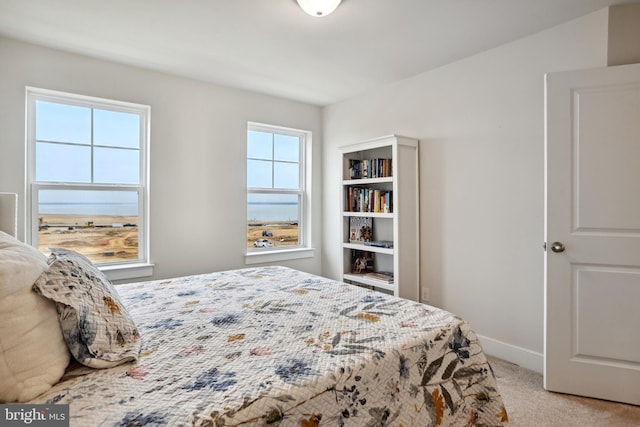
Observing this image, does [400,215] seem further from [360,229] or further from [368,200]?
[360,229]

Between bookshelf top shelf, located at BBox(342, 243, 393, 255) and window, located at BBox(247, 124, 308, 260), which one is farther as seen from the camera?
window, located at BBox(247, 124, 308, 260)

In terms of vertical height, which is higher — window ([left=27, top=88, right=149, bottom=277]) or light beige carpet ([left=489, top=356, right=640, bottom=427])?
window ([left=27, top=88, right=149, bottom=277])

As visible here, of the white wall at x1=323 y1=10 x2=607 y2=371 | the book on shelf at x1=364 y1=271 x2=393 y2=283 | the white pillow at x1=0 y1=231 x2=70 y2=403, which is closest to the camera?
the white pillow at x1=0 y1=231 x2=70 y2=403

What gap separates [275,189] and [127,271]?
5.58 feet

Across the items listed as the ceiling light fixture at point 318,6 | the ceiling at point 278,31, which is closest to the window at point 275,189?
the ceiling at point 278,31

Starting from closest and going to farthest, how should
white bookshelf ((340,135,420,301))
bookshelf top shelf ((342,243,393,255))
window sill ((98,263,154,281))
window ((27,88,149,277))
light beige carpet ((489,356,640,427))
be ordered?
Result: light beige carpet ((489,356,640,427))
window ((27,88,149,277))
window sill ((98,263,154,281))
white bookshelf ((340,135,420,301))
bookshelf top shelf ((342,243,393,255))

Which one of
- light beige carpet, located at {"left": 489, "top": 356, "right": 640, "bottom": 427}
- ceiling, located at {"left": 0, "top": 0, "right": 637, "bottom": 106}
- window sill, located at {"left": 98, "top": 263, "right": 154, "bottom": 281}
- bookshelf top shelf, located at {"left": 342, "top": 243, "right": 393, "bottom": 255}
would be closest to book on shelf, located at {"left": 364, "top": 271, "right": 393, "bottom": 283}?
bookshelf top shelf, located at {"left": 342, "top": 243, "right": 393, "bottom": 255}

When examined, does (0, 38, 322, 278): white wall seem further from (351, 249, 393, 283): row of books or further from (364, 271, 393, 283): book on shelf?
(364, 271, 393, 283): book on shelf

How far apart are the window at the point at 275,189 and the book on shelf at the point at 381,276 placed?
990 millimetres

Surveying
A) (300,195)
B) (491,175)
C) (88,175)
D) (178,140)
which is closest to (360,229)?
(300,195)

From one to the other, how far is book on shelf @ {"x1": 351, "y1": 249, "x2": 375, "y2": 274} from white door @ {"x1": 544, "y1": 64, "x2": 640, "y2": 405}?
1.77 m

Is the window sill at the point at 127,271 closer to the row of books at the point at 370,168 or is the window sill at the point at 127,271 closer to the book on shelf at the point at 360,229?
the book on shelf at the point at 360,229

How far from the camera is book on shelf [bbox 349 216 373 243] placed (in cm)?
363

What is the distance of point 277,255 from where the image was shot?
12.4ft
